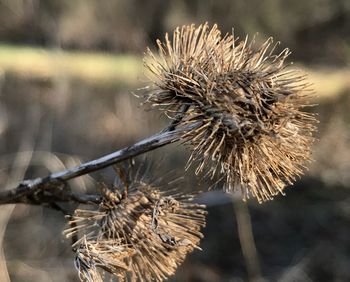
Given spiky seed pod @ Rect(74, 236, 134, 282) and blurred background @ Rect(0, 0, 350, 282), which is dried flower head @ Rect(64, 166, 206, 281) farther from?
blurred background @ Rect(0, 0, 350, 282)

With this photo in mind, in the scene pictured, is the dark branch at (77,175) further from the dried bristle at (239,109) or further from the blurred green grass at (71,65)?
the blurred green grass at (71,65)

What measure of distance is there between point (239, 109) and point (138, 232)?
1.33 ft

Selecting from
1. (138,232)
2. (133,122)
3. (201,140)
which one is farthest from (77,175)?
(133,122)

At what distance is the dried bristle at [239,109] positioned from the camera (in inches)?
49.2

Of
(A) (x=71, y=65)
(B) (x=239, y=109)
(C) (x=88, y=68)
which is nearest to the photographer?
(B) (x=239, y=109)

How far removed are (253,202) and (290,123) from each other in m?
4.97

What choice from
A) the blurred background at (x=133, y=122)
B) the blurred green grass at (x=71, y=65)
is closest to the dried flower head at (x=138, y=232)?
Answer: the blurred background at (x=133, y=122)

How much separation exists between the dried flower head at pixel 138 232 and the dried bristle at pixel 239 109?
180 millimetres

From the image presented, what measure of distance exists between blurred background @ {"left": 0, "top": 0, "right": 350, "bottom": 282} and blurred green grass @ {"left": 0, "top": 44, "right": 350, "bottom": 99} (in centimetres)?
3

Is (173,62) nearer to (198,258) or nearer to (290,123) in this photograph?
(290,123)

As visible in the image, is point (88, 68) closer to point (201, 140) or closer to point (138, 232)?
point (138, 232)

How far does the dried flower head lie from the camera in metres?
1.32

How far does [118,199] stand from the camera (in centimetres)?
147

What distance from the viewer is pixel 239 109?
49.0 inches
